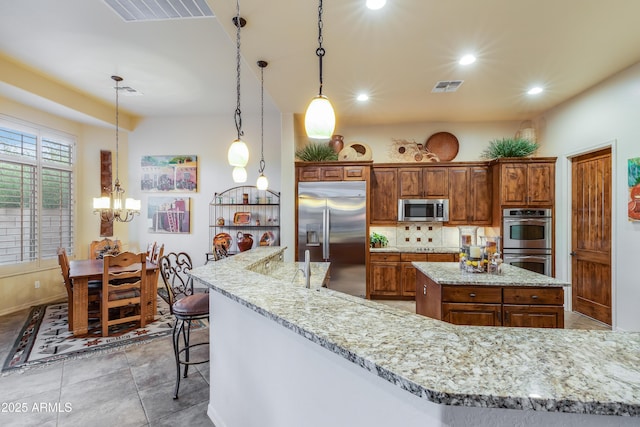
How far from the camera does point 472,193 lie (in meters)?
4.89

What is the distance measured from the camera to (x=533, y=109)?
15.0 feet

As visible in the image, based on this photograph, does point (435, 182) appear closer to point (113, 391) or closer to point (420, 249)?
point (420, 249)

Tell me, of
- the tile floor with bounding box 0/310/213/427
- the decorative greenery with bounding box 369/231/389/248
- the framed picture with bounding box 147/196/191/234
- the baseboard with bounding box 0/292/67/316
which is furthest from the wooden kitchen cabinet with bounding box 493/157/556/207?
the baseboard with bounding box 0/292/67/316

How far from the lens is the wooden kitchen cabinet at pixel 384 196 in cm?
502

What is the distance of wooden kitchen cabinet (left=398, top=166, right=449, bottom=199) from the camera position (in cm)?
494

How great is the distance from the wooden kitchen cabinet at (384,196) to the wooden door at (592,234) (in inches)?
97.6

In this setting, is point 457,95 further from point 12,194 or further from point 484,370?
point 12,194

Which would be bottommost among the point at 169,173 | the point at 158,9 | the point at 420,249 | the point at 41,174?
the point at 420,249

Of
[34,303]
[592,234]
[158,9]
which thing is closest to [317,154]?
[158,9]

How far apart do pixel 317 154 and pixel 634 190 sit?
3.88 m

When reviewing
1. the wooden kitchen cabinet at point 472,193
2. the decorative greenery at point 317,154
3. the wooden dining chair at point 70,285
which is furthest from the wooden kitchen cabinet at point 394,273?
the wooden dining chair at point 70,285

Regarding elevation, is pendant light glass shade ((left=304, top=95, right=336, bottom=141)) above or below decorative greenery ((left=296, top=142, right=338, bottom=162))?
below

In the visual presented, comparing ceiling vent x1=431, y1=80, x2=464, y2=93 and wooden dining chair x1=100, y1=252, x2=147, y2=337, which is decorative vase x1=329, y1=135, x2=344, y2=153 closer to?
ceiling vent x1=431, y1=80, x2=464, y2=93

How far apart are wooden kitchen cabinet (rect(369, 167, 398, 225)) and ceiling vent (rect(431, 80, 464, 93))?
1460mm
